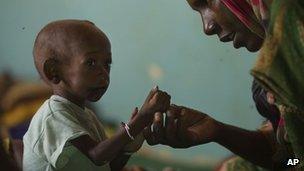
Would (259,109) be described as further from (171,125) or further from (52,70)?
(52,70)

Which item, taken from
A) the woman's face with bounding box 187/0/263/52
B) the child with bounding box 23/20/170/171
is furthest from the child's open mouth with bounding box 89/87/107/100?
the woman's face with bounding box 187/0/263/52

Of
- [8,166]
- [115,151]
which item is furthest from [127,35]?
[8,166]

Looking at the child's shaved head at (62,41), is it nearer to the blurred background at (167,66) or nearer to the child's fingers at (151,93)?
the blurred background at (167,66)

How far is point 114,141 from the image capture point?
0.97 meters

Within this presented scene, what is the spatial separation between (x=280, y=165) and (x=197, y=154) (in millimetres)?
163

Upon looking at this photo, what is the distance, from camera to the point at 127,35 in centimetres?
105

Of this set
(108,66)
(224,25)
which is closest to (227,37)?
(224,25)

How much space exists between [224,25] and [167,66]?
0.14 metres

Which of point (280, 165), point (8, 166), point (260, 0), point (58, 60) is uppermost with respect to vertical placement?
point (260, 0)

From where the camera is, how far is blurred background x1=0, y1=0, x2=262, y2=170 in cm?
101

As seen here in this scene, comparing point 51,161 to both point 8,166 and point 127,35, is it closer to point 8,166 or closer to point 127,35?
point 8,166

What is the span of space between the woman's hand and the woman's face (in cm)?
16

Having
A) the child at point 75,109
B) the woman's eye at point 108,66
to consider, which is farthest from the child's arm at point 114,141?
the woman's eye at point 108,66

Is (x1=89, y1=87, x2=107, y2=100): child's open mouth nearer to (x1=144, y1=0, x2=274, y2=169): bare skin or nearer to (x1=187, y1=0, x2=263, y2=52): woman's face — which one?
(x1=144, y1=0, x2=274, y2=169): bare skin
